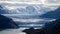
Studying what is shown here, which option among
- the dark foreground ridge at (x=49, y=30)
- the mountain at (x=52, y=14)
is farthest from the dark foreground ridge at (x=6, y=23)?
the mountain at (x=52, y=14)

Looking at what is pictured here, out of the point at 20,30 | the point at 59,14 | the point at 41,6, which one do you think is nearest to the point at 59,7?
the point at 59,14

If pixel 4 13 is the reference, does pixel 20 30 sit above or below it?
below

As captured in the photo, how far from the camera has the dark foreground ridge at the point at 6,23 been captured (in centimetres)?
153

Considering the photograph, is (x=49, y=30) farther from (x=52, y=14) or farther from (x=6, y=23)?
(x=6, y=23)

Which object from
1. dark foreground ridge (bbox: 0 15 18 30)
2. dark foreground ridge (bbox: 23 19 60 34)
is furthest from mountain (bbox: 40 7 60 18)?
dark foreground ridge (bbox: 0 15 18 30)

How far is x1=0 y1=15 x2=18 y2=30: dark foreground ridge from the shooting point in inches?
60.3

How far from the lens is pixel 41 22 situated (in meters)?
1.56

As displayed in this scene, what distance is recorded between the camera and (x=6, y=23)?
1.54 meters

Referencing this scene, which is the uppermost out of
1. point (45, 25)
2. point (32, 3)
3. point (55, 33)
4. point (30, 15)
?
point (32, 3)

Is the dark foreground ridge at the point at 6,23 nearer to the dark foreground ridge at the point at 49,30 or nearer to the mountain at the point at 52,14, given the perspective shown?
the dark foreground ridge at the point at 49,30

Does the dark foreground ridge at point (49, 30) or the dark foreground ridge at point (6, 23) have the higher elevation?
the dark foreground ridge at point (6, 23)

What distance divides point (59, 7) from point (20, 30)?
51 cm

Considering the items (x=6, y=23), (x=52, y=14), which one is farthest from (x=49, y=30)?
(x=6, y=23)

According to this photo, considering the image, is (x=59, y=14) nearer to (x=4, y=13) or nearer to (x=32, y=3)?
(x=32, y=3)
